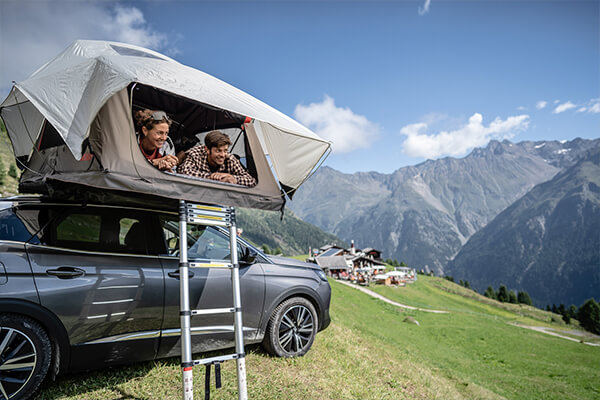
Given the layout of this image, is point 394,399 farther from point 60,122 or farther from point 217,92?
point 60,122

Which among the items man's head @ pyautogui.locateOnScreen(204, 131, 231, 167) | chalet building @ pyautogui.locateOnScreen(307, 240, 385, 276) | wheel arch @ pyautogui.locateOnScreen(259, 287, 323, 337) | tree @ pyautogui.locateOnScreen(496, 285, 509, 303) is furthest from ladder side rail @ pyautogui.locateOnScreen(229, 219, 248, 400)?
tree @ pyautogui.locateOnScreen(496, 285, 509, 303)

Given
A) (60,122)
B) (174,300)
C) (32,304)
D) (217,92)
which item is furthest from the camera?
(217,92)

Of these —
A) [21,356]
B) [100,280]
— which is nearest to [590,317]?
[100,280]

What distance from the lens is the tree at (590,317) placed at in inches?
2577

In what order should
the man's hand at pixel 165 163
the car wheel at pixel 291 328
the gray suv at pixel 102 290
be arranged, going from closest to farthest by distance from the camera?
the gray suv at pixel 102 290, the man's hand at pixel 165 163, the car wheel at pixel 291 328

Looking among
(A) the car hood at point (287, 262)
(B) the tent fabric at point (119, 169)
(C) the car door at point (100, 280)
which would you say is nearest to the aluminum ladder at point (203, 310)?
(B) the tent fabric at point (119, 169)

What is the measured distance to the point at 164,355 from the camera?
4.92 m

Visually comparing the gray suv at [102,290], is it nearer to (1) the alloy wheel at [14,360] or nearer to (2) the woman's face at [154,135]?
(1) the alloy wheel at [14,360]

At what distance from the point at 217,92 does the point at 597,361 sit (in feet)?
109

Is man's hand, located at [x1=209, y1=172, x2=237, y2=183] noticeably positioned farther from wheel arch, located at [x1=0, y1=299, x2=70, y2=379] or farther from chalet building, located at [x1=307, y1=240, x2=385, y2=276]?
chalet building, located at [x1=307, y1=240, x2=385, y2=276]

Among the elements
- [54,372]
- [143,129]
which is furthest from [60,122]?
[54,372]

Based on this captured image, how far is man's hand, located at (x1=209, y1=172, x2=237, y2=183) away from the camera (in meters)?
5.58

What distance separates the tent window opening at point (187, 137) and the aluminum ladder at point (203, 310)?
24.8 inches

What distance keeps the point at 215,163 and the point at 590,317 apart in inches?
3436
